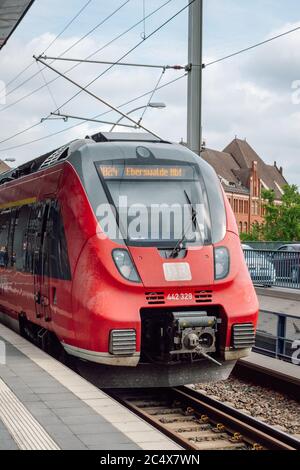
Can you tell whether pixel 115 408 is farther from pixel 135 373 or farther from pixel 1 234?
pixel 1 234

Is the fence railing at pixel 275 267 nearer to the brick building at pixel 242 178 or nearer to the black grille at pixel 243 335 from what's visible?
the black grille at pixel 243 335

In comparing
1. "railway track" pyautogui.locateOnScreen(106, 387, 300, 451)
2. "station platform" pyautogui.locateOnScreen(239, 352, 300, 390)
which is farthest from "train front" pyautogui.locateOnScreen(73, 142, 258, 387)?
"station platform" pyautogui.locateOnScreen(239, 352, 300, 390)

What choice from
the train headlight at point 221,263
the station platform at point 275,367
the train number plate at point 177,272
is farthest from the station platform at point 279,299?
the train number plate at point 177,272

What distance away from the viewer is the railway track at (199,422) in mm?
8250

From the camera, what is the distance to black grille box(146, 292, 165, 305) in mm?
9453

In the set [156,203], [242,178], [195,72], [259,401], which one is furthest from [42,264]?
[242,178]

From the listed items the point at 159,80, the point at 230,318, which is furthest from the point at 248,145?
the point at 230,318

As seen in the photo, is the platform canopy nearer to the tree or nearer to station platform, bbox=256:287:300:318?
station platform, bbox=256:287:300:318

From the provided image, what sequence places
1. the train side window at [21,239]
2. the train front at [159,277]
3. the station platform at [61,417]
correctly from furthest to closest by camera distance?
the train side window at [21,239], the train front at [159,277], the station platform at [61,417]

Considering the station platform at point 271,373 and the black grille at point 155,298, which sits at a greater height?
the black grille at point 155,298

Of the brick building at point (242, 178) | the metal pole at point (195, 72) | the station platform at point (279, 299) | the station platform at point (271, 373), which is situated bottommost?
the station platform at point (271, 373)

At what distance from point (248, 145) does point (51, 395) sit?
13827 cm

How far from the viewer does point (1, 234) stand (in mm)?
15180

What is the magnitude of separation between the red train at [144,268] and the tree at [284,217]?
73808 mm
